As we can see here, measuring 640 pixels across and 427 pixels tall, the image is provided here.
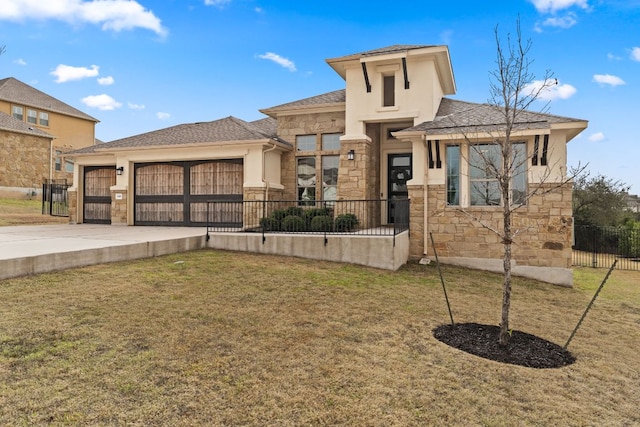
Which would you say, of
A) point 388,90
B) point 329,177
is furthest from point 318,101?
point 329,177

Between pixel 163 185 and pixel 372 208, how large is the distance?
795 cm

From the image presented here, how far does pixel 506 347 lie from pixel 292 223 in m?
6.77

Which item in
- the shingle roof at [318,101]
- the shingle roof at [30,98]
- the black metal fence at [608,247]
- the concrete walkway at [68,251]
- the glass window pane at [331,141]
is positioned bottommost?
the black metal fence at [608,247]

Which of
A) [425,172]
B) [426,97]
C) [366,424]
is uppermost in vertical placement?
[426,97]

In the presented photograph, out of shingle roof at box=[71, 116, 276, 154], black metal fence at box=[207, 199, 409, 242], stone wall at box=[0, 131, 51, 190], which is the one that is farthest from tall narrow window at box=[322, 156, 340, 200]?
stone wall at box=[0, 131, 51, 190]

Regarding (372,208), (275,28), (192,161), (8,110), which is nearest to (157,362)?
(372,208)

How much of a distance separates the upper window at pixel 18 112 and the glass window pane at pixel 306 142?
90.8ft

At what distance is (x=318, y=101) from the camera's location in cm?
1336

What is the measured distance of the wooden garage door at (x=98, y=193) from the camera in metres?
15.1

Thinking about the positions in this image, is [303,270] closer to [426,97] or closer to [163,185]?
[426,97]

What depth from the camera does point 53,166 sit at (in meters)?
27.6

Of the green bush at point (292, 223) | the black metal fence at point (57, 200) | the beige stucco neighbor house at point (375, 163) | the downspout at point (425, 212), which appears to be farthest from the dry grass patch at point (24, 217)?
the downspout at point (425, 212)

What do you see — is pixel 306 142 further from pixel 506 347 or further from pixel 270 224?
pixel 506 347

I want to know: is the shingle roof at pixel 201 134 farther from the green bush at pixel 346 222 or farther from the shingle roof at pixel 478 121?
the shingle roof at pixel 478 121
